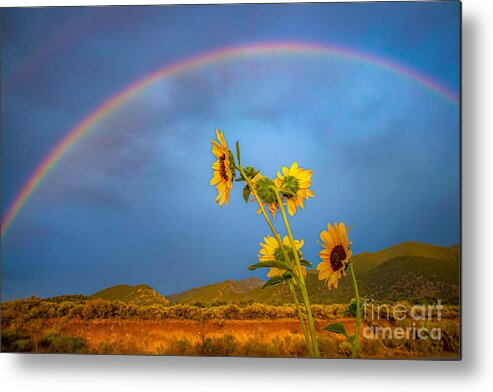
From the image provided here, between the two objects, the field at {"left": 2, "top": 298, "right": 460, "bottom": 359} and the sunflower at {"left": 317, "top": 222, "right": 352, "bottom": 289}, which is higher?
the sunflower at {"left": 317, "top": 222, "right": 352, "bottom": 289}

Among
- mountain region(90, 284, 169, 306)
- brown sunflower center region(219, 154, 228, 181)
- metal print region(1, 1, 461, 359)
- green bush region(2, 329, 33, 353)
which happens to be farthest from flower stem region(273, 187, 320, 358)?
A: green bush region(2, 329, 33, 353)

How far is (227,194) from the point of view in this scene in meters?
2.95

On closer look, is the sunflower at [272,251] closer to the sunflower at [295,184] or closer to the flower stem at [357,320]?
the sunflower at [295,184]

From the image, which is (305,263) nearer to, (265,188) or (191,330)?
(265,188)

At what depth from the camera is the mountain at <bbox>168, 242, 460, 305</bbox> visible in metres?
2.81

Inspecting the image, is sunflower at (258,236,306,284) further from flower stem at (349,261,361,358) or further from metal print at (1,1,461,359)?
flower stem at (349,261,361,358)

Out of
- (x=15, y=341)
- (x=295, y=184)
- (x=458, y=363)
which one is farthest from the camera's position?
(x=15, y=341)

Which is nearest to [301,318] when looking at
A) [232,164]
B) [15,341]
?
[232,164]

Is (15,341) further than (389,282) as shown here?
Yes

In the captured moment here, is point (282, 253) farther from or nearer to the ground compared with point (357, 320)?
farther from the ground

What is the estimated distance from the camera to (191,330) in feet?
9.70

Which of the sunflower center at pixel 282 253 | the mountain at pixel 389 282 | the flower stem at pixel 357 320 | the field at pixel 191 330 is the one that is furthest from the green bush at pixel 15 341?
the flower stem at pixel 357 320

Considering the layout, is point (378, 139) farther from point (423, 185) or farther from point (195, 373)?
point (195, 373)

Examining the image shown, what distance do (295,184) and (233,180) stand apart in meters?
0.27
